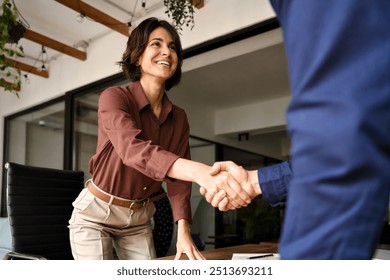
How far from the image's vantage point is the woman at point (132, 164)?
1254 mm

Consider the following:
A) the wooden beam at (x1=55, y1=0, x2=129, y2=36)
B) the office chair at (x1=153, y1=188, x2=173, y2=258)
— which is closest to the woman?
the office chair at (x1=153, y1=188, x2=173, y2=258)

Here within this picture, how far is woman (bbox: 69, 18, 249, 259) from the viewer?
1.25m

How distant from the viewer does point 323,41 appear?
36 cm

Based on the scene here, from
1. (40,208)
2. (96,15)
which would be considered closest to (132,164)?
(40,208)

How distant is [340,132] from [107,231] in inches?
46.0

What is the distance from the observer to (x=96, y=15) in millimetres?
3166

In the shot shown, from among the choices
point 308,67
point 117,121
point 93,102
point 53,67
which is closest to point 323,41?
point 308,67

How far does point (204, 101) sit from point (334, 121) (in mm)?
5055

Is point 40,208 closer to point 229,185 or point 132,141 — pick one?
point 132,141

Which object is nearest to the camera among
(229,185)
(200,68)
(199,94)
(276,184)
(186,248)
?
(276,184)

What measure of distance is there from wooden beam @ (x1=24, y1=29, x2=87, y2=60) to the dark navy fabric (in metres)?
3.58

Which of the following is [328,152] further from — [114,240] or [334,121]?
[114,240]

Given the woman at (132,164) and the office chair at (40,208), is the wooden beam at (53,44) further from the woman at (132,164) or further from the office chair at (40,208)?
the woman at (132,164)

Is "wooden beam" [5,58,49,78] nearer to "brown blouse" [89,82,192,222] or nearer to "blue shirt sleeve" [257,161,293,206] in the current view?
"brown blouse" [89,82,192,222]
